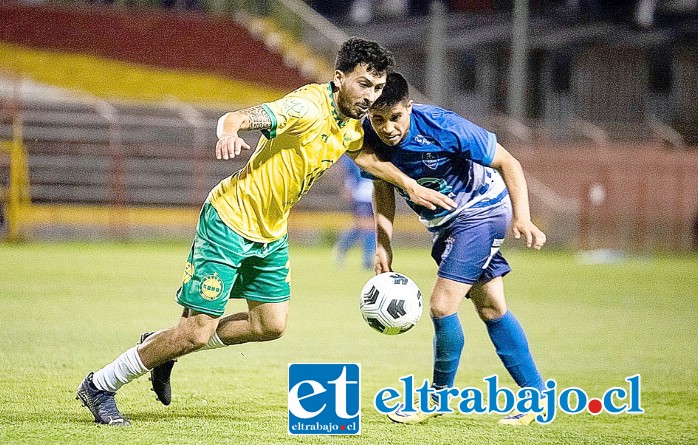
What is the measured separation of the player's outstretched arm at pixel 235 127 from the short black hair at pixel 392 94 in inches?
31.6

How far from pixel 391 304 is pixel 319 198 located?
17943 millimetres

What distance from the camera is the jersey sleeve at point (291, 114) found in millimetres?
5129

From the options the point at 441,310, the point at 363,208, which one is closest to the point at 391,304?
the point at 441,310

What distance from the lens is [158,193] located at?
22516mm

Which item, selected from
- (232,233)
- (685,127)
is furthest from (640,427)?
(685,127)

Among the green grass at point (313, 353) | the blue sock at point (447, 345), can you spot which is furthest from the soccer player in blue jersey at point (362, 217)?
the blue sock at point (447, 345)

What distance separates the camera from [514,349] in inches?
245

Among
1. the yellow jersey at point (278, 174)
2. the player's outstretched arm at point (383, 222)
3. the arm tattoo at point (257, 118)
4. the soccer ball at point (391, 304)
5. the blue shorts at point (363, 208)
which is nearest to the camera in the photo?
the arm tattoo at point (257, 118)

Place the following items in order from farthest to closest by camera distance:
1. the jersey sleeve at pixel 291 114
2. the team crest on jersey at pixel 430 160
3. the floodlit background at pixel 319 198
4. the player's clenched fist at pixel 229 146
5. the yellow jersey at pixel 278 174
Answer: the floodlit background at pixel 319 198, the team crest on jersey at pixel 430 160, the yellow jersey at pixel 278 174, the jersey sleeve at pixel 291 114, the player's clenched fist at pixel 229 146

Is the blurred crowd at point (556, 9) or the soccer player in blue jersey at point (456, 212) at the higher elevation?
the blurred crowd at point (556, 9)

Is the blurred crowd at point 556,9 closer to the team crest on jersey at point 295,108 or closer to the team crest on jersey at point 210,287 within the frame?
the team crest on jersey at point 295,108

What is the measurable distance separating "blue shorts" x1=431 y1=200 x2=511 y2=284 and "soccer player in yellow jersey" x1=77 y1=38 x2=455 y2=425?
1.29 feet

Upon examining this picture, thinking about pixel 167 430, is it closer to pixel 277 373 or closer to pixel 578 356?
pixel 277 373

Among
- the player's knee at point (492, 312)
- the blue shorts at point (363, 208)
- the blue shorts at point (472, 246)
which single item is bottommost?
the player's knee at point (492, 312)
